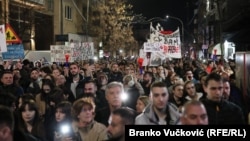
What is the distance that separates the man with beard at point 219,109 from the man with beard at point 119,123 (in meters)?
1.61

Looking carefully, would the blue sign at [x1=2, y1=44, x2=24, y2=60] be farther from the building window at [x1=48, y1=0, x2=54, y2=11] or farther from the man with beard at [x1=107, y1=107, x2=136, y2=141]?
the building window at [x1=48, y1=0, x2=54, y2=11]

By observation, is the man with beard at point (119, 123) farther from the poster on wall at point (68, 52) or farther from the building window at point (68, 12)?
A: the building window at point (68, 12)

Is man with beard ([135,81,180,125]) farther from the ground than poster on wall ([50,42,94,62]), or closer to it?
closer to it

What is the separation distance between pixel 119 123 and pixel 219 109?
6.45 ft

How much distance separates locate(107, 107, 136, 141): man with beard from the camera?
178 inches

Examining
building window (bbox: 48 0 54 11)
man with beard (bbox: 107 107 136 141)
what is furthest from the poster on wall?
building window (bbox: 48 0 54 11)

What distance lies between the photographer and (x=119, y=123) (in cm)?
470

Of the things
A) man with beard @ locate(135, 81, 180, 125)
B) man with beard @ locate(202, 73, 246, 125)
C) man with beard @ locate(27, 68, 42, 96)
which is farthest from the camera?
man with beard @ locate(27, 68, 42, 96)

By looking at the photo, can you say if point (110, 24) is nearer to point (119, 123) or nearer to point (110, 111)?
point (110, 111)

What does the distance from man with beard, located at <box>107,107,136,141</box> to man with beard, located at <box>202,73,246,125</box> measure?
1.61m

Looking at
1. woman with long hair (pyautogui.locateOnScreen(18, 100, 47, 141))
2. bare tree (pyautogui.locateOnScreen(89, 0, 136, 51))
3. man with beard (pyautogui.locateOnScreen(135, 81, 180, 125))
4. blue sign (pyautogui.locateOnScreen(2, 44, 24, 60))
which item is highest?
bare tree (pyautogui.locateOnScreen(89, 0, 136, 51))

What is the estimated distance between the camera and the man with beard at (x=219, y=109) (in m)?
6.10

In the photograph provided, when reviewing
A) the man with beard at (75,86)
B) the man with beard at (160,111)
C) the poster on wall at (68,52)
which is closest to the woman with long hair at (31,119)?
the man with beard at (160,111)

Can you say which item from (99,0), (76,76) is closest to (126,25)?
(99,0)
